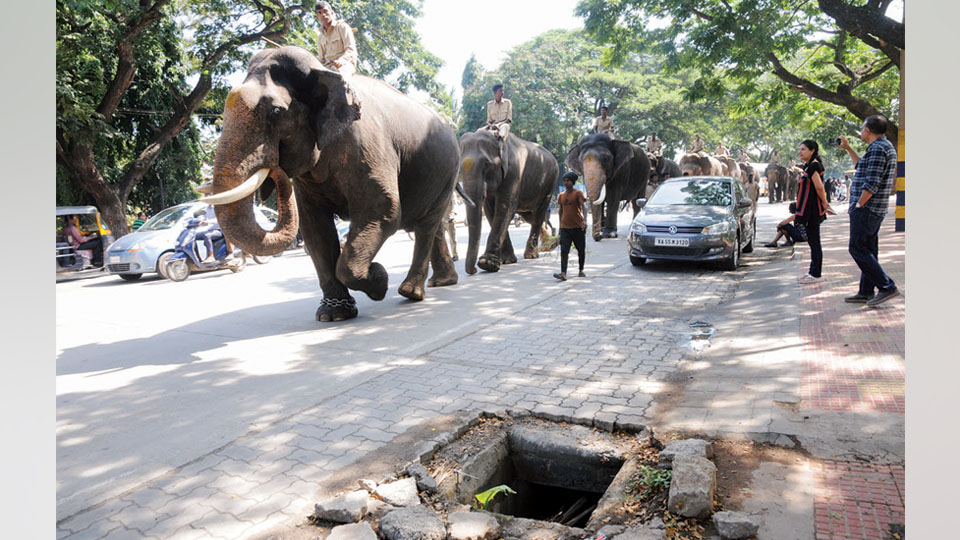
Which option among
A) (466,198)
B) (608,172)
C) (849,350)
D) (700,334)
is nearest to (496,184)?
(466,198)

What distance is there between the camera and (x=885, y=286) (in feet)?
22.3

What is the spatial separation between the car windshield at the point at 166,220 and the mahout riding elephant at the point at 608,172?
896 centimetres

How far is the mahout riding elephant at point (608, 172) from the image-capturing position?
14.8 meters

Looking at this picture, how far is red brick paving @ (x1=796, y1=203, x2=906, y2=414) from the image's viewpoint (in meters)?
4.31

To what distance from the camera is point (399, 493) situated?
3.26 meters

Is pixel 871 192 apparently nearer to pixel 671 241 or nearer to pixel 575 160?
pixel 671 241

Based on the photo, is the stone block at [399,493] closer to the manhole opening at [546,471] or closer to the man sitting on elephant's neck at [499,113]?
the manhole opening at [546,471]

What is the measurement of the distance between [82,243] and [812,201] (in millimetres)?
14570

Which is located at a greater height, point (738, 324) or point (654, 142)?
point (654, 142)

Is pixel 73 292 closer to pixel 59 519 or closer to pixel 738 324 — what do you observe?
pixel 59 519

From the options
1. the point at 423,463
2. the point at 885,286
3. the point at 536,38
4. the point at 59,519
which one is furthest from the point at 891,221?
the point at 536,38

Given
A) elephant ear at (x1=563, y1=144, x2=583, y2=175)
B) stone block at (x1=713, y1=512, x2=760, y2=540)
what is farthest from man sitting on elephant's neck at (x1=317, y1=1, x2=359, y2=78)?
elephant ear at (x1=563, y1=144, x2=583, y2=175)

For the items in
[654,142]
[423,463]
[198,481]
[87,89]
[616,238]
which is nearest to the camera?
[198,481]

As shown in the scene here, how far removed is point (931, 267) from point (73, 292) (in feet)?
42.7
